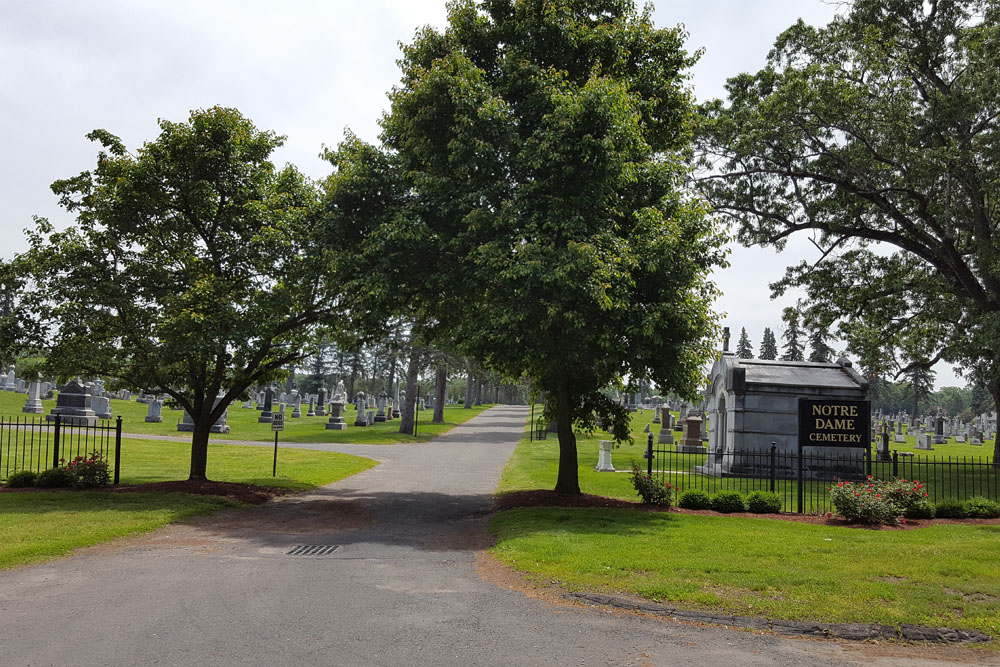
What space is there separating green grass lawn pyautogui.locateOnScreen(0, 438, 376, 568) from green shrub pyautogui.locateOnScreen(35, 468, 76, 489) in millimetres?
807

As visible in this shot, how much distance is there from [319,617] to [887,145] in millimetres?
21751

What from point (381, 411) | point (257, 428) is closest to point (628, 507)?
point (257, 428)

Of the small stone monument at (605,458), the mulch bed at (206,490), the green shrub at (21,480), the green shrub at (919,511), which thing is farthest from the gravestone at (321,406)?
the green shrub at (919,511)

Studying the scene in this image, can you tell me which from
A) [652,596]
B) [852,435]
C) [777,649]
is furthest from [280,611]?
[852,435]

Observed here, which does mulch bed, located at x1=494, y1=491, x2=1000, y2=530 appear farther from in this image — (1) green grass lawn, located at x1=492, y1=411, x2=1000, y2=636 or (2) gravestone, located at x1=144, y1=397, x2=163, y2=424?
(2) gravestone, located at x1=144, y1=397, x2=163, y2=424

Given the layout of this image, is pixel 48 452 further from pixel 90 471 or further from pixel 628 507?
pixel 628 507

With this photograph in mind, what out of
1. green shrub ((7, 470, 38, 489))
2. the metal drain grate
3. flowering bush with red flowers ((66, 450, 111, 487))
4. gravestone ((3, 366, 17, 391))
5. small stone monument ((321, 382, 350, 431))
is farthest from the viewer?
gravestone ((3, 366, 17, 391))

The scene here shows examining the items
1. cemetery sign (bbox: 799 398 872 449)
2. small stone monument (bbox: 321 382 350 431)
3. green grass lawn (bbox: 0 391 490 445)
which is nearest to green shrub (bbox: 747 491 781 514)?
cemetery sign (bbox: 799 398 872 449)

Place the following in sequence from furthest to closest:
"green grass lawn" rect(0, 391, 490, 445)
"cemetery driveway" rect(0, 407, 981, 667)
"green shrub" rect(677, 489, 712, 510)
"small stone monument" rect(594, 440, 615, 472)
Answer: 1. "green grass lawn" rect(0, 391, 490, 445)
2. "small stone monument" rect(594, 440, 615, 472)
3. "green shrub" rect(677, 489, 712, 510)
4. "cemetery driveway" rect(0, 407, 981, 667)

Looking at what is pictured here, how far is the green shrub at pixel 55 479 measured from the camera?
15234 mm

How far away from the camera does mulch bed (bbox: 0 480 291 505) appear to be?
49.6 feet

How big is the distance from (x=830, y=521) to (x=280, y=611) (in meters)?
10.6

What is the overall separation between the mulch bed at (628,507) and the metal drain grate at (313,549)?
477 cm

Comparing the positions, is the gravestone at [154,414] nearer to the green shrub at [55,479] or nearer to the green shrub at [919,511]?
the green shrub at [55,479]
